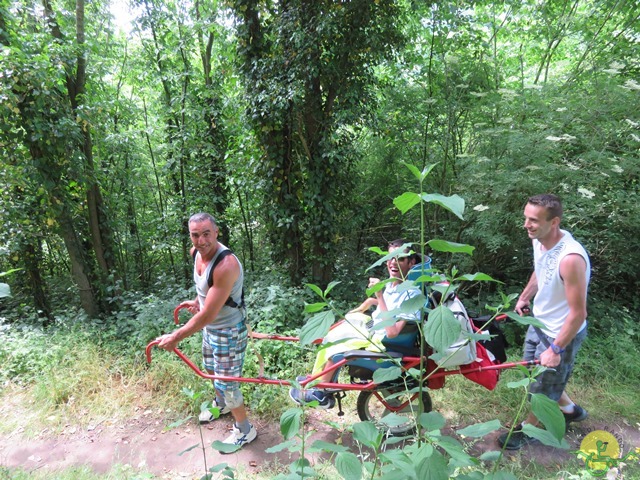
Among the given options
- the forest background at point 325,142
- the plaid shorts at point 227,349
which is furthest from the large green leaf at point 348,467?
the forest background at point 325,142

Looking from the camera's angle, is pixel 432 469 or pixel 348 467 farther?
pixel 348 467

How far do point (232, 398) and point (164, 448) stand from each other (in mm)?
867

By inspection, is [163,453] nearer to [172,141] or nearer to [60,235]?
[60,235]

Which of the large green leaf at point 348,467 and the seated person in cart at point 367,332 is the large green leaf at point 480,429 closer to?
the large green leaf at point 348,467

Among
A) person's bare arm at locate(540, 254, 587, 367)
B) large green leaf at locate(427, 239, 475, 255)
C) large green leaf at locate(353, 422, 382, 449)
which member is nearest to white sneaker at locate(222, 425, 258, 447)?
large green leaf at locate(353, 422, 382, 449)

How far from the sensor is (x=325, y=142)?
4.91 m

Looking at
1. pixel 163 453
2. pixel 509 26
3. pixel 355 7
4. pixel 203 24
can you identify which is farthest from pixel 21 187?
pixel 509 26

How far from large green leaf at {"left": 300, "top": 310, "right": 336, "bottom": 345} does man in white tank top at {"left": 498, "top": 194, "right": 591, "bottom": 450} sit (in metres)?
1.73

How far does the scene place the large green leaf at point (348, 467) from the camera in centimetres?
110

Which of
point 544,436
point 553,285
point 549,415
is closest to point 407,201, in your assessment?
point 549,415

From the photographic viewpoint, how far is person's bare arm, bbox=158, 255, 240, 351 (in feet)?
8.33

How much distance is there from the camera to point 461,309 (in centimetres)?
254

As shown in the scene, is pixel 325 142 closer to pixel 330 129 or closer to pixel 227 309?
pixel 330 129

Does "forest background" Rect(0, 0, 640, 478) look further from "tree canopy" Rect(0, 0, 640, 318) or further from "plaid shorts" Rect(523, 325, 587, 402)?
"plaid shorts" Rect(523, 325, 587, 402)
